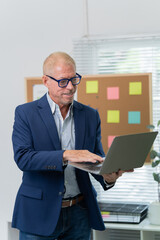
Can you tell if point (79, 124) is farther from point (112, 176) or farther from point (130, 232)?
point (130, 232)

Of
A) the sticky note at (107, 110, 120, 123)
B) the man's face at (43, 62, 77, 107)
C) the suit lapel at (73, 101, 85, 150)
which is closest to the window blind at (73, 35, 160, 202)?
the sticky note at (107, 110, 120, 123)

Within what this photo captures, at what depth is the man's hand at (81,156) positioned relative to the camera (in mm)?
1830

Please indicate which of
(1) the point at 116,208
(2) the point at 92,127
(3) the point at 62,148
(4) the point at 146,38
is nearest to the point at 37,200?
(3) the point at 62,148

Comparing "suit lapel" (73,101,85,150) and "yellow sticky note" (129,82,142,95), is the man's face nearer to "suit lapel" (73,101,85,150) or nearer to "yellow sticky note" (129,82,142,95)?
"suit lapel" (73,101,85,150)

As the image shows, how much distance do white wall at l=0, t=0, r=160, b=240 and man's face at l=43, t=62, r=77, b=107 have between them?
5.01 ft

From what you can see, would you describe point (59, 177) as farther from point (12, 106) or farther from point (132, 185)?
point (12, 106)

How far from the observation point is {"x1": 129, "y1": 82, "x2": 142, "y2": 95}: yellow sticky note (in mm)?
3270

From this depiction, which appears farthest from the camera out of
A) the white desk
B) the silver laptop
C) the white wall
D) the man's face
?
the white wall

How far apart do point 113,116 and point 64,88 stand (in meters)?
1.38

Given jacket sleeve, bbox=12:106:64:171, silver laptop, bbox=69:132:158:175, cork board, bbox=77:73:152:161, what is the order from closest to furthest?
silver laptop, bbox=69:132:158:175 → jacket sleeve, bbox=12:106:64:171 → cork board, bbox=77:73:152:161

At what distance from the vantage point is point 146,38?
132 inches

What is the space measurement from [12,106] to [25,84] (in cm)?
30

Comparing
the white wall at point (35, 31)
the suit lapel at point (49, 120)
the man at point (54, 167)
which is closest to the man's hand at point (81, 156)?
the man at point (54, 167)

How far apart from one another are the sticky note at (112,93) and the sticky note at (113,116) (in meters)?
0.12
